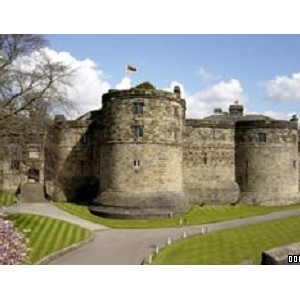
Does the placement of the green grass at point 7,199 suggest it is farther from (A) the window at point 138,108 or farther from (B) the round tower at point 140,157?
(A) the window at point 138,108

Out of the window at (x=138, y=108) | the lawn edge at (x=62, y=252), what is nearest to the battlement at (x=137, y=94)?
the window at (x=138, y=108)

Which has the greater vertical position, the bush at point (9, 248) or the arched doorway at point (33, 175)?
the arched doorway at point (33, 175)

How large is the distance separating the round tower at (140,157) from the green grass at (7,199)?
6.67 meters

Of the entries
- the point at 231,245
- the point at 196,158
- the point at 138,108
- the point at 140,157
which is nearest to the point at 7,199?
the point at 140,157

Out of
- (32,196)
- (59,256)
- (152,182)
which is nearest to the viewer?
(59,256)

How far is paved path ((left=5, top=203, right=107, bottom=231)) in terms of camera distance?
3202 centimetres

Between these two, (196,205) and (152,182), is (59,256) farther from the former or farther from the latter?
(196,205)

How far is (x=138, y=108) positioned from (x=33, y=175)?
1184 cm

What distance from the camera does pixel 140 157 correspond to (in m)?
35.8

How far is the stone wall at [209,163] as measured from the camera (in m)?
41.7

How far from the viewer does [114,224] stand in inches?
1293

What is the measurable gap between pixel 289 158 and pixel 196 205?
357 inches

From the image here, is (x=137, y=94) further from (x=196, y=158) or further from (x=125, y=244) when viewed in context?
(x=125, y=244)

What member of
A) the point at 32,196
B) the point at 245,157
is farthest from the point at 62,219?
the point at 245,157
